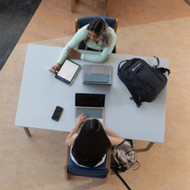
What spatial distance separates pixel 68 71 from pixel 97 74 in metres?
0.26

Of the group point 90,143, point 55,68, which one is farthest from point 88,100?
point 90,143

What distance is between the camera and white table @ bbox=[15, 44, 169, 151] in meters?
1.80

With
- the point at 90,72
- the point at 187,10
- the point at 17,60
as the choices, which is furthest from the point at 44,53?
the point at 187,10

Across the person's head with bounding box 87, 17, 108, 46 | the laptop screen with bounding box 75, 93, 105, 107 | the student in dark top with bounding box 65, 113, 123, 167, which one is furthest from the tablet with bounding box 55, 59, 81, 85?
the student in dark top with bounding box 65, 113, 123, 167

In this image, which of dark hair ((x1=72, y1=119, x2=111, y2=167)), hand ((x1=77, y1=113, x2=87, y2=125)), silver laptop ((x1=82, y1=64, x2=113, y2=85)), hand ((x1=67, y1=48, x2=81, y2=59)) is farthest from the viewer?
hand ((x1=67, y1=48, x2=81, y2=59))

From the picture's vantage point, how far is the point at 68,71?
192 cm

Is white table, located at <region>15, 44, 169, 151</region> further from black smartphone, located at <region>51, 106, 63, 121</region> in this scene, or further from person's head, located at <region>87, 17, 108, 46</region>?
person's head, located at <region>87, 17, 108, 46</region>

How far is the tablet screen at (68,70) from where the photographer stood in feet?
6.24

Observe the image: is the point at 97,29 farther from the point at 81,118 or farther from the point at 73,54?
the point at 81,118

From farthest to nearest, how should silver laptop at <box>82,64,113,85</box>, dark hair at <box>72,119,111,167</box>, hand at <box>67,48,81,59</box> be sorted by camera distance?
hand at <box>67,48,81,59</box> < silver laptop at <box>82,64,113,85</box> < dark hair at <box>72,119,111,167</box>

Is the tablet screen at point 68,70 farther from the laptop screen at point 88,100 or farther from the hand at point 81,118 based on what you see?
the hand at point 81,118

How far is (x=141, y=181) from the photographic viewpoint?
231cm

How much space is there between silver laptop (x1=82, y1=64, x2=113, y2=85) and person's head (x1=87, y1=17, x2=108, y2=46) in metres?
0.24

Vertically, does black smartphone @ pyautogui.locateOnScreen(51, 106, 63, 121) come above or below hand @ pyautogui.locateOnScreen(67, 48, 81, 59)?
below
